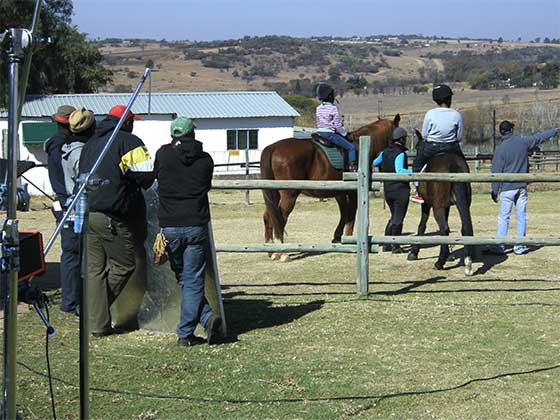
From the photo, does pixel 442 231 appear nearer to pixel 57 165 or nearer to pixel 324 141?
pixel 324 141

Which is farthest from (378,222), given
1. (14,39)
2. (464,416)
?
(14,39)

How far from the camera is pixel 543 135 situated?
12.0 m

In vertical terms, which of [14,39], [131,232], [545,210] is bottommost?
[545,210]

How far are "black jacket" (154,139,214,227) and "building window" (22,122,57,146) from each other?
3265 centimetres

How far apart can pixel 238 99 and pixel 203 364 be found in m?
45.2

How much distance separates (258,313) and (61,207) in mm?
2197

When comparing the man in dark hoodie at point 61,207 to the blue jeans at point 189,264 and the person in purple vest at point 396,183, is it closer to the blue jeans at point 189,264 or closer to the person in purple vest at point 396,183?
the blue jeans at point 189,264

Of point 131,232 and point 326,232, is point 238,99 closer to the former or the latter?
point 326,232

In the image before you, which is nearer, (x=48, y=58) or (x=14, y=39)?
(x=14, y=39)

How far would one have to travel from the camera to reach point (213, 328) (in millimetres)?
7527

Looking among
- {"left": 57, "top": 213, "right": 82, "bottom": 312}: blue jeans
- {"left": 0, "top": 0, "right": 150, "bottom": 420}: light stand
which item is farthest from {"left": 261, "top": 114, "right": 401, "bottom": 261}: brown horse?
{"left": 0, "top": 0, "right": 150, "bottom": 420}: light stand

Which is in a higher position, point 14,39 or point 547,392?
point 14,39

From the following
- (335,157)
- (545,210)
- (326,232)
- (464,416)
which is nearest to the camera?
(464,416)

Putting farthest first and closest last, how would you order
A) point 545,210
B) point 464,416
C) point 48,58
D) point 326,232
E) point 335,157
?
1. point 48,58
2. point 545,210
3. point 326,232
4. point 335,157
5. point 464,416
